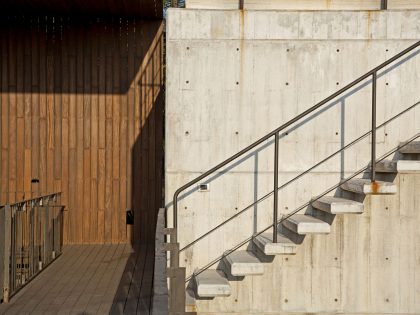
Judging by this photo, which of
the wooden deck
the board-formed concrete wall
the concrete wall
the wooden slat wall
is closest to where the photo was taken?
the wooden deck

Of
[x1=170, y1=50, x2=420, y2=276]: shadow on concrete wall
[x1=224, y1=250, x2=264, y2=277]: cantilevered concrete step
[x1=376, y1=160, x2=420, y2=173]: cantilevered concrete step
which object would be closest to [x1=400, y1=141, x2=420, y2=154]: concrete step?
[x1=170, y1=50, x2=420, y2=276]: shadow on concrete wall

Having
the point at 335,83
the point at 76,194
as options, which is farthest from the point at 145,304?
the point at 76,194

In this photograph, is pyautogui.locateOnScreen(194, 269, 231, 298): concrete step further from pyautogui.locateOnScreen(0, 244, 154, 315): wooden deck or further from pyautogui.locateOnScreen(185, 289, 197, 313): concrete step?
pyautogui.locateOnScreen(0, 244, 154, 315): wooden deck

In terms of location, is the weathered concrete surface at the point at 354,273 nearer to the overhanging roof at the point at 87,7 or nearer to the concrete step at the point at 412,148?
the concrete step at the point at 412,148

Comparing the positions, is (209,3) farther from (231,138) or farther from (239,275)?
(239,275)

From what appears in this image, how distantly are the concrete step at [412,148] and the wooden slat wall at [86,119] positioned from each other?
387 centimetres

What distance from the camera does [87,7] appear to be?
7.44m

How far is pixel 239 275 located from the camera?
4422 millimetres

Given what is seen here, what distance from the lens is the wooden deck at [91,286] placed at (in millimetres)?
4820

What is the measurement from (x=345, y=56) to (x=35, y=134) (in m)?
4.72

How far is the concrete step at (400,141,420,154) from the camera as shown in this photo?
4.86 m

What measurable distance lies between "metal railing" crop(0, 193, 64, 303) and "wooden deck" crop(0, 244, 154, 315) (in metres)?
0.12

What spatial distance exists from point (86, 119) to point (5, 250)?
10.4 ft

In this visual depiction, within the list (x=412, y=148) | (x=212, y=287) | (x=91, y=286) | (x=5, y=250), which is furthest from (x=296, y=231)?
(x=5, y=250)
